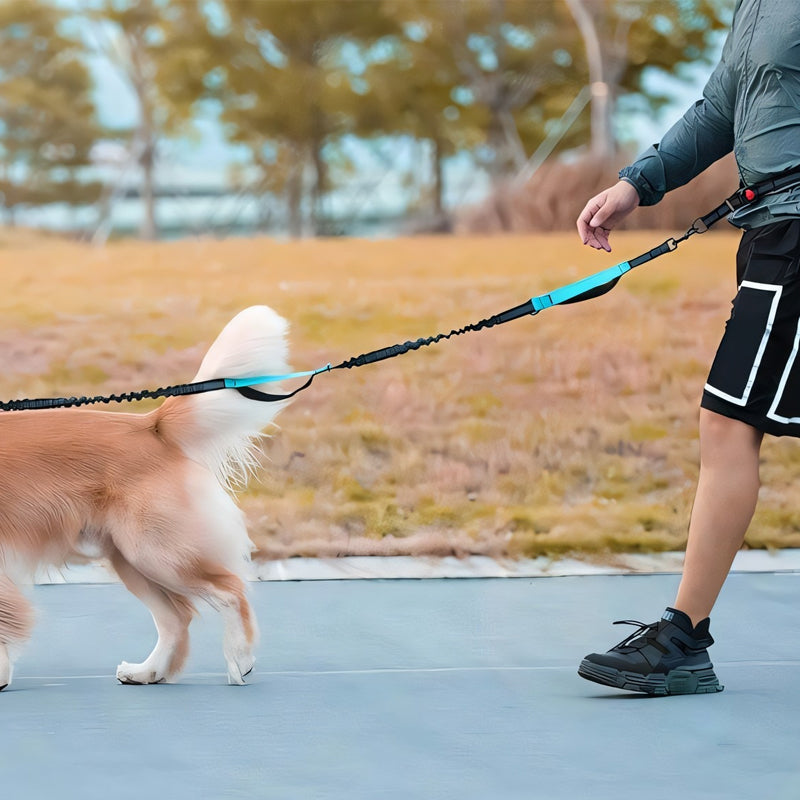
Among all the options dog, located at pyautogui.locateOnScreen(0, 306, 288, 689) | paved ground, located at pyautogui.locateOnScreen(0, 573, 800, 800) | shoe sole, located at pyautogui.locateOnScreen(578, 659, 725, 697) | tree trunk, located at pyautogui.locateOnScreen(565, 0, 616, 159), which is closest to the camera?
paved ground, located at pyautogui.locateOnScreen(0, 573, 800, 800)

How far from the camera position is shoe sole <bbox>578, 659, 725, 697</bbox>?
3158 millimetres

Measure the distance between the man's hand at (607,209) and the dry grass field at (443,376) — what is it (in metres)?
1.95

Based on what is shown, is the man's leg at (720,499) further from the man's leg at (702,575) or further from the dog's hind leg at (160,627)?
the dog's hind leg at (160,627)

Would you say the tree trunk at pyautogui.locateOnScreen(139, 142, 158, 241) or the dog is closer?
the dog

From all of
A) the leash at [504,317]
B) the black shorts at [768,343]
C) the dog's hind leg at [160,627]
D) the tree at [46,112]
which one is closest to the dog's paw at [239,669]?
the dog's hind leg at [160,627]

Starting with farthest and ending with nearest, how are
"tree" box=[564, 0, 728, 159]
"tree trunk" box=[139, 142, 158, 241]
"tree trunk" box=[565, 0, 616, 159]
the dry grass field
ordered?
"tree" box=[564, 0, 728, 159] < "tree trunk" box=[139, 142, 158, 241] < "tree trunk" box=[565, 0, 616, 159] < the dry grass field

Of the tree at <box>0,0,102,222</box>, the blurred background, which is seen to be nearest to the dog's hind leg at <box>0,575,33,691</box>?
the blurred background

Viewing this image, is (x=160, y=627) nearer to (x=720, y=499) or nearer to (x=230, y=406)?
(x=230, y=406)

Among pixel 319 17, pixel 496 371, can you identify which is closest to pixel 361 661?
pixel 496 371

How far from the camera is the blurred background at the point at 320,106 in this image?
50.3 ft

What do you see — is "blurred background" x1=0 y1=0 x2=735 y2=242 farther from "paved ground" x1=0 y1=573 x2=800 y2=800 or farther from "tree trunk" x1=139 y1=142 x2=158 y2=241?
"paved ground" x1=0 y1=573 x2=800 y2=800

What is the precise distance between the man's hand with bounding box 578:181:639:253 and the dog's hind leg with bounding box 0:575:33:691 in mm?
1699

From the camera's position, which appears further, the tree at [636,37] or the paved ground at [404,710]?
the tree at [636,37]

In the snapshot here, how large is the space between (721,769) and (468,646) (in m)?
1.18
